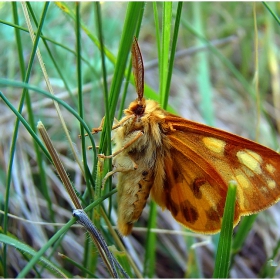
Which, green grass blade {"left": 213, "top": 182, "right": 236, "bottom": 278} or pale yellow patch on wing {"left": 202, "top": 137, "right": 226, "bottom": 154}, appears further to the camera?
pale yellow patch on wing {"left": 202, "top": 137, "right": 226, "bottom": 154}

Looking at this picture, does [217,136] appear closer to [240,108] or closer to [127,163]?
[127,163]

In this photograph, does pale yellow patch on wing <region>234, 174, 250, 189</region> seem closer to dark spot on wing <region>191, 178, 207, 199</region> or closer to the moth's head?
dark spot on wing <region>191, 178, 207, 199</region>

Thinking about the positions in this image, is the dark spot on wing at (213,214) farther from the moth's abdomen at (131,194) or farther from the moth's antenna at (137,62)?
the moth's antenna at (137,62)

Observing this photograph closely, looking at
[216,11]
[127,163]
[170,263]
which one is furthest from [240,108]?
[127,163]

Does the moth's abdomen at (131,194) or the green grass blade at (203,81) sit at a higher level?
the green grass blade at (203,81)

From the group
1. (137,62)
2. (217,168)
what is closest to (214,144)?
(217,168)

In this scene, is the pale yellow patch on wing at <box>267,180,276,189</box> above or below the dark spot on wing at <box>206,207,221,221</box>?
above

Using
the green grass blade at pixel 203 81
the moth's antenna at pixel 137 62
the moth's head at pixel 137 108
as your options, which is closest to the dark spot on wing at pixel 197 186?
the moth's head at pixel 137 108

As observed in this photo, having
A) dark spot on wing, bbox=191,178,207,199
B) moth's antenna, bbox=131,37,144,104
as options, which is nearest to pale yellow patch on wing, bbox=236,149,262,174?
dark spot on wing, bbox=191,178,207,199

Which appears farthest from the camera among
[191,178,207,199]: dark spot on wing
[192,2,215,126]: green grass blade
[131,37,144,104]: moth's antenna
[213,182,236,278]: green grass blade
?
[192,2,215,126]: green grass blade

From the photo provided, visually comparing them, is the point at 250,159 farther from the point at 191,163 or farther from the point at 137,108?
the point at 137,108
